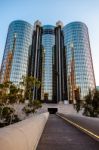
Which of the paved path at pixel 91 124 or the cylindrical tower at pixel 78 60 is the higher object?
the cylindrical tower at pixel 78 60

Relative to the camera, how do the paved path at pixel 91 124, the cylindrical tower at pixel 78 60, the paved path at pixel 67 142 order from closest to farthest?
the paved path at pixel 67 142 < the paved path at pixel 91 124 < the cylindrical tower at pixel 78 60

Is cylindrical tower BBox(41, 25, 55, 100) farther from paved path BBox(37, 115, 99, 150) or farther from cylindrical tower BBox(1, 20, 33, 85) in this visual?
paved path BBox(37, 115, 99, 150)

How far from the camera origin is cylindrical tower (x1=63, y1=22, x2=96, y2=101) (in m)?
150

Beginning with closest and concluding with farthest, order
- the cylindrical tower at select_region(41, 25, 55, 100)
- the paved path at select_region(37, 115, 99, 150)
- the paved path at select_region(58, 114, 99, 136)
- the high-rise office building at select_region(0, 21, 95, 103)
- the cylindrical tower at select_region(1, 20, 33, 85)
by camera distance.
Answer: the paved path at select_region(37, 115, 99, 150)
the paved path at select_region(58, 114, 99, 136)
the high-rise office building at select_region(0, 21, 95, 103)
the cylindrical tower at select_region(1, 20, 33, 85)
the cylindrical tower at select_region(41, 25, 55, 100)

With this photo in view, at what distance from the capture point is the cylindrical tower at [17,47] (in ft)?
518

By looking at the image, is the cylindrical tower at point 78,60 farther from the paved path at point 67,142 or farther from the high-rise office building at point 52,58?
the paved path at point 67,142

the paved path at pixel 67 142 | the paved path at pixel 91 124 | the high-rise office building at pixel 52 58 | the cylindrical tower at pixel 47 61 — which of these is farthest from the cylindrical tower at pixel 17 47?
the paved path at pixel 67 142

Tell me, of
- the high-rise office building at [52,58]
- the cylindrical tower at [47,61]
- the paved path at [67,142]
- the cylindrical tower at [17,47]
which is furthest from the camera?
the cylindrical tower at [47,61]

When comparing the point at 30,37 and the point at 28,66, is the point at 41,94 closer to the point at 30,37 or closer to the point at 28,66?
the point at 28,66

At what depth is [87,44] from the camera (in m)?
176

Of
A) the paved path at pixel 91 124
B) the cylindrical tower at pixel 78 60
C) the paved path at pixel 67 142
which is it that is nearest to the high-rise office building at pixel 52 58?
the cylindrical tower at pixel 78 60

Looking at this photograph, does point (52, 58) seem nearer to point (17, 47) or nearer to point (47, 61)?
point (47, 61)

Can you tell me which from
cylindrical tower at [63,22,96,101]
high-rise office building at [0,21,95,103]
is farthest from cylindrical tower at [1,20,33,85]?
cylindrical tower at [63,22,96,101]

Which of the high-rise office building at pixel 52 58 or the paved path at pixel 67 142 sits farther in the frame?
the high-rise office building at pixel 52 58
